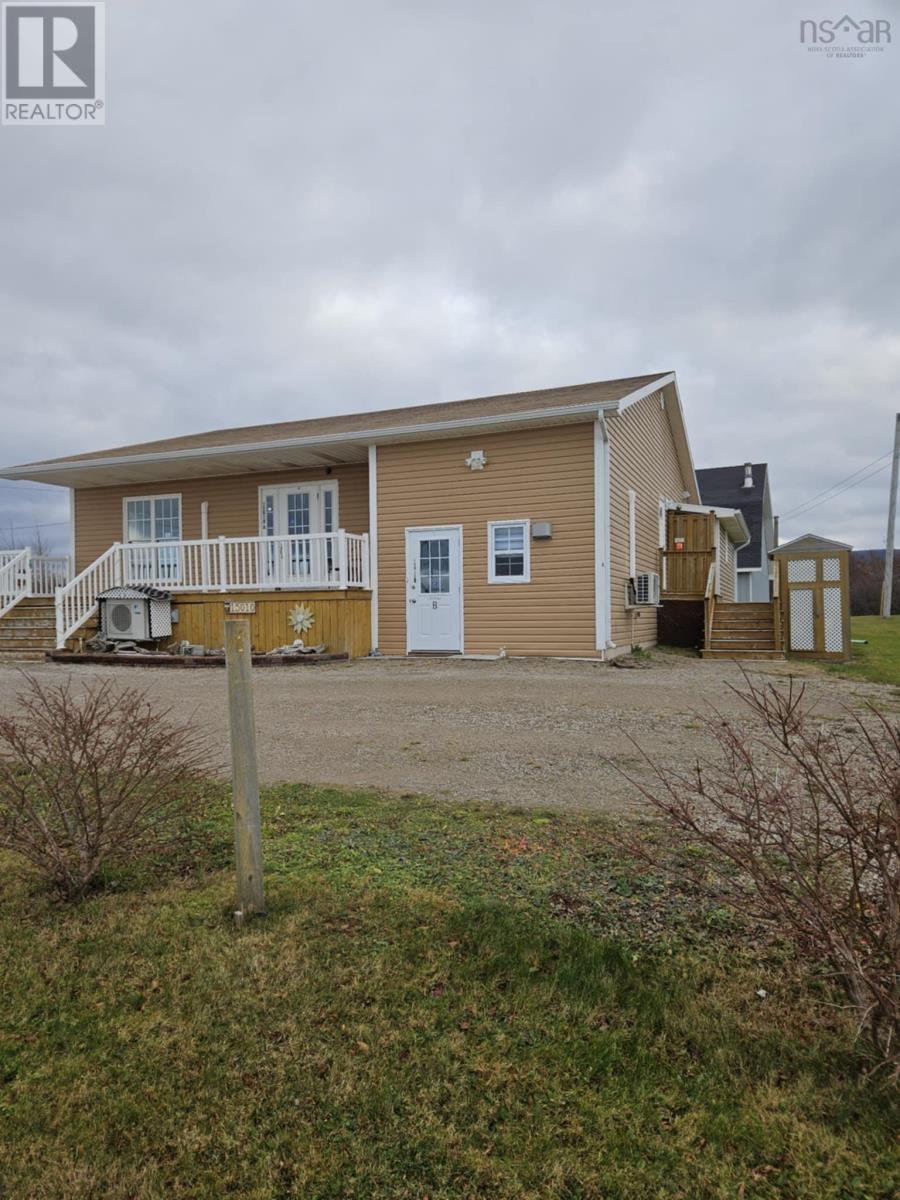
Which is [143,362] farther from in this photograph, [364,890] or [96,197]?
[364,890]

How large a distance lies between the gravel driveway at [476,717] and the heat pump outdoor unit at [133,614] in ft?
4.86

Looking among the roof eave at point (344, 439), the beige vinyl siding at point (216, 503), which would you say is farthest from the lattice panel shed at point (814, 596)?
the beige vinyl siding at point (216, 503)

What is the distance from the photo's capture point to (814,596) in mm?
12672

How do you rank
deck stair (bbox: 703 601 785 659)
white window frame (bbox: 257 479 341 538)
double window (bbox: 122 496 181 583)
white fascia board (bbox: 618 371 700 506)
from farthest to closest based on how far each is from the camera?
double window (bbox: 122 496 181 583), white window frame (bbox: 257 479 341 538), deck stair (bbox: 703 601 785 659), white fascia board (bbox: 618 371 700 506)

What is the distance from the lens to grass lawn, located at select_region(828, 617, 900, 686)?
10.0 meters

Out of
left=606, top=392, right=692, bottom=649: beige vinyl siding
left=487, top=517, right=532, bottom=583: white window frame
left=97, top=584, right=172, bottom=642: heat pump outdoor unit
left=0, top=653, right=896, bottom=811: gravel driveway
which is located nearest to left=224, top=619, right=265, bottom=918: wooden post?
left=0, top=653, right=896, bottom=811: gravel driveway

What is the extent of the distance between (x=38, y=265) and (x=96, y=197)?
123 inches

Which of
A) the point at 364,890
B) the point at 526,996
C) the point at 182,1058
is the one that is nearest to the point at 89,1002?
the point at 182,1058

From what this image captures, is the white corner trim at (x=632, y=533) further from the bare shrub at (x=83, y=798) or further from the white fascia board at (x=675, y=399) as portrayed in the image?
the bare shrub at (x=83, y=798)

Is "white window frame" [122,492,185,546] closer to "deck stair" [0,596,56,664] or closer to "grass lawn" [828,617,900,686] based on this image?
"deck stair" [0,596,56,664]

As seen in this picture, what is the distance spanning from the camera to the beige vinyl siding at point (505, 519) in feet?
37.8

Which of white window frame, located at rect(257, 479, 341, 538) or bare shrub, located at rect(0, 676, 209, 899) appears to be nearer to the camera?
bare shrub, located at rect(0, 676, 209, 899)

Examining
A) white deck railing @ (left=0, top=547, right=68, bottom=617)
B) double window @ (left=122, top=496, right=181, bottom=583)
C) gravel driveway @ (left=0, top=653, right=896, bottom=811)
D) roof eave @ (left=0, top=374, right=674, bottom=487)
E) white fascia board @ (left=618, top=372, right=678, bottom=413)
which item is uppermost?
white fascia board @ (left=618, top=372, right=678, bottom=413)

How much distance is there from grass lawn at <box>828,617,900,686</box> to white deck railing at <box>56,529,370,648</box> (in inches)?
316
